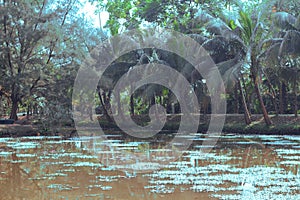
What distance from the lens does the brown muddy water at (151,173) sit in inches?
272

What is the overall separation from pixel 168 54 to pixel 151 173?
1459 centimetres

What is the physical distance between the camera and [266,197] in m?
6.43

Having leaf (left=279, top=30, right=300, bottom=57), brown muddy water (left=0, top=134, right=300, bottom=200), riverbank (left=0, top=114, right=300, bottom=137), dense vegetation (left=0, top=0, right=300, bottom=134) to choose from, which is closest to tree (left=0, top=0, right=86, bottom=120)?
dense vegetation (left=0, top=0, right=300, bottom=134)

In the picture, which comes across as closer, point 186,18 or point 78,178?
point 78,178

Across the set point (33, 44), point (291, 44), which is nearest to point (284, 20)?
point (291, 44)

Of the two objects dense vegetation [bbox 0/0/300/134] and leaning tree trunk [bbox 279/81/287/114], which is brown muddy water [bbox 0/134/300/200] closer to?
dense vegetation [bbox 0/0/300/134]

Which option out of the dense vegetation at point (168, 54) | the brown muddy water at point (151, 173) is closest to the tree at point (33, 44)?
the dense vegetation at point (168, 54)

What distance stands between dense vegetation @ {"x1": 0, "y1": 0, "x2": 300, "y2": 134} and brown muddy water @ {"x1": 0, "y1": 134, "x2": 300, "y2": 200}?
18.2 ft

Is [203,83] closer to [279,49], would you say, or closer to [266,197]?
[279,49]

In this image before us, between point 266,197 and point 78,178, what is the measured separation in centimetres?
359

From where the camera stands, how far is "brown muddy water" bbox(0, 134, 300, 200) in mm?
6910

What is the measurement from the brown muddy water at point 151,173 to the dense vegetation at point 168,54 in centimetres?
553

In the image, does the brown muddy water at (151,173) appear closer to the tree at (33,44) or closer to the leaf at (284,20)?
the leaf at (284,20)

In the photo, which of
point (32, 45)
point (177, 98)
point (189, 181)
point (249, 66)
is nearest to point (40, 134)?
point (32, 45)
